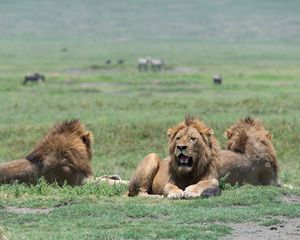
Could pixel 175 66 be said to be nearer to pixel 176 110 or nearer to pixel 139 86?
pixel 139 86

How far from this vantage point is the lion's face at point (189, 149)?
9.59 meters

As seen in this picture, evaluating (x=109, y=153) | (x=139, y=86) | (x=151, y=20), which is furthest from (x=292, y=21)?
(x=109, y=153)

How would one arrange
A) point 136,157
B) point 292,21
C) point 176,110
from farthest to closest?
point 292,21 → point 176,110 → point 136,157

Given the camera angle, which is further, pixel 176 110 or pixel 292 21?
pixel 292 21

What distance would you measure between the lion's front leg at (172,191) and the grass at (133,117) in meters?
0.21

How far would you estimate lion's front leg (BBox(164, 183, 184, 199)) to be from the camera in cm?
933

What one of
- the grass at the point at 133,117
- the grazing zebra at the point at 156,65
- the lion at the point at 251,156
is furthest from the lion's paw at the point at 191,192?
the grazing zebra at the point at 156,65

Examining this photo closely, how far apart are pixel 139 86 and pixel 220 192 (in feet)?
73.7

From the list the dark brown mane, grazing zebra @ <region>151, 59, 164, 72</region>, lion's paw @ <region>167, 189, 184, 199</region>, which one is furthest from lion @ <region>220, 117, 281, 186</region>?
grazing zebra @ <region>151, 59, 164, 72</region>

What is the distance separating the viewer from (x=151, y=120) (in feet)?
58.3

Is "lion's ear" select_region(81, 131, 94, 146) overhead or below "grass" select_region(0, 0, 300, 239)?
overhead

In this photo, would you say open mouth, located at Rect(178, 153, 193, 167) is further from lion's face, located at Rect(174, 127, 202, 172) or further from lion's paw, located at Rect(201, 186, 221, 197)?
lion's paw, located at Rect(201, 186, 221, 197)

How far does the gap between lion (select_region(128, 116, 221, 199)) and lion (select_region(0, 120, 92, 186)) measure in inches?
39.4

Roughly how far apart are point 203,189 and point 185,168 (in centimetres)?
31
